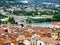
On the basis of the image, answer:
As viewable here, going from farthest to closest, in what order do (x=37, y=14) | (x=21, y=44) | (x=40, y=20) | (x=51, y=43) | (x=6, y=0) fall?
(x=6, y=0)
(x=37, y=14)
(x=40, y=20)
(x=21, y=44)
(x=51, y=43)

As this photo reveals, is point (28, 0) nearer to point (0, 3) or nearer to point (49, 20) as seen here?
point (0, 3)

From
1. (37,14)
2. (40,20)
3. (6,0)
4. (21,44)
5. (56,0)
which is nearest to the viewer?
(21,44)

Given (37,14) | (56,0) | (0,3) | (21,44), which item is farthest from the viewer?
(56,0)

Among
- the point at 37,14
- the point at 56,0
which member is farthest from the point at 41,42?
the point at 56,0

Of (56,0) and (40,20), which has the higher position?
(40,20)

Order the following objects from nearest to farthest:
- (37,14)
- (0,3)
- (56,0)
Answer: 1. (37,14)
2. (0,3)
3. (56,0)

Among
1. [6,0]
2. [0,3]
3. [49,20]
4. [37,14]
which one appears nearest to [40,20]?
[49,20]

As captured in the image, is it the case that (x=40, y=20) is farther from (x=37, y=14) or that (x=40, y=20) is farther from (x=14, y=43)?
(x=14, y=43)

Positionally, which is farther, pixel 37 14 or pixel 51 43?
pixel 37 14

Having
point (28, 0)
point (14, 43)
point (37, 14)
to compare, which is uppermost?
point (14, 43)
